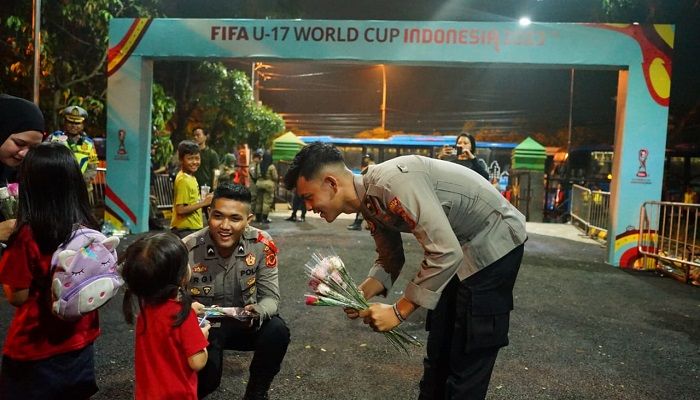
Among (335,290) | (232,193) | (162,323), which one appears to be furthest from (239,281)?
(162,323)

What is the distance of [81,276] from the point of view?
203 centimetres

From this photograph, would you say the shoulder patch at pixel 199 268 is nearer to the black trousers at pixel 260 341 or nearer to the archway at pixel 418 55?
the black trousers at pixel 260 341

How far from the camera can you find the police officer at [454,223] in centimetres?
205

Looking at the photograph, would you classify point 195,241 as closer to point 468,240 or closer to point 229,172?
point 468,240

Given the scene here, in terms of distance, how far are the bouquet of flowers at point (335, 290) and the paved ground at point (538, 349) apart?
1.14 m

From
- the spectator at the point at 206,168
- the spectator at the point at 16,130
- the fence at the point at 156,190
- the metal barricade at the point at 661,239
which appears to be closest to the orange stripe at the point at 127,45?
the spectator at the point at 206,168

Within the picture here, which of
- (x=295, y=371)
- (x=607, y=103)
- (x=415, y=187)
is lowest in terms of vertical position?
(x=295, y=371)

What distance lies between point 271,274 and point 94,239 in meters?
1.17

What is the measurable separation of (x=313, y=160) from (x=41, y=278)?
1246 millimetres

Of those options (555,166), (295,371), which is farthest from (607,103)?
(295,371)

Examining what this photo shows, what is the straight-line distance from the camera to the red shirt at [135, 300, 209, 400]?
211cm

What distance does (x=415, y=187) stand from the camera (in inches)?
79.1

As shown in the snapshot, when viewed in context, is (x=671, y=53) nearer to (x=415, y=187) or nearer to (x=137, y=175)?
(x=415, y=187)

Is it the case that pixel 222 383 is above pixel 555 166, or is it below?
below
